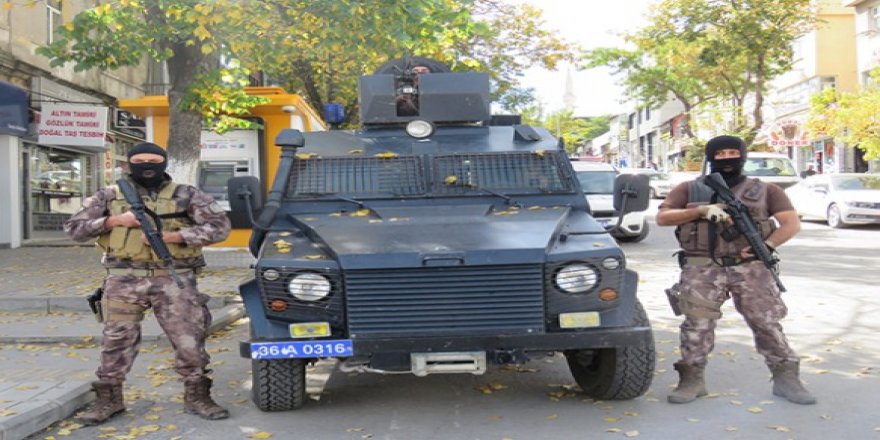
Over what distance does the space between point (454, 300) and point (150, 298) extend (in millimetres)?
1817

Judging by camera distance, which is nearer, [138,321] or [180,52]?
[138,321]

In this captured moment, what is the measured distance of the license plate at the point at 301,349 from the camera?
4238 mm

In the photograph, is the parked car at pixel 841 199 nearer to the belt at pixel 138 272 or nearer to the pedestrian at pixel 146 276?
the pedestrian at pixel 146 276

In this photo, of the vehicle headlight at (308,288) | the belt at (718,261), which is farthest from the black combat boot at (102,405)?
the belt at (718,261)

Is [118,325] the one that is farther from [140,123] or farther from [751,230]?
[140,123]

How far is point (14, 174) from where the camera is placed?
51.6 ft

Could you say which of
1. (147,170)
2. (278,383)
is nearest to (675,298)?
(278,383)

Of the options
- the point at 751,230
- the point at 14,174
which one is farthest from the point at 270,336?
the point at 14,174

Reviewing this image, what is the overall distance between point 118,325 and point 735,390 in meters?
3.80

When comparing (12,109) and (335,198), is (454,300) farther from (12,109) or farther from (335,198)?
(12,109)

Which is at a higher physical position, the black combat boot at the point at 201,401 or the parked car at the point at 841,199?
the parked car at the point at 841,199

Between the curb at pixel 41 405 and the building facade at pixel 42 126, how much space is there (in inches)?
414

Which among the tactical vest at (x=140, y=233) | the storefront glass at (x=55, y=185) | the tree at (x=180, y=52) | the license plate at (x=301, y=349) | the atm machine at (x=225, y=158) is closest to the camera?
the license plate at (x=301, y=349)

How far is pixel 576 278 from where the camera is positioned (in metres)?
4.34
